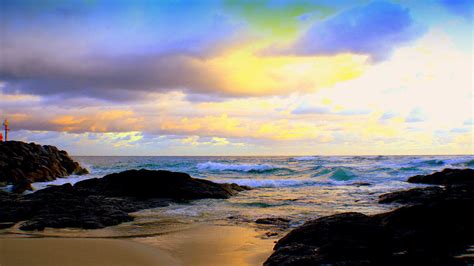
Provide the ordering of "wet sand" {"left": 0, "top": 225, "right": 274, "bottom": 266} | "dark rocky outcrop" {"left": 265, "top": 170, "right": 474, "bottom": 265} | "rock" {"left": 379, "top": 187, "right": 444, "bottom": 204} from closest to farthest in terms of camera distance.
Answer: "dark rocky outcrop" {"left": 265, "top": 170, "right": 474, "bottom": 265}
"wet sand" {"left": 0, "top": 225, "right": 274, "bottom": 266}
"rock" {"left": 379, "top": 187, "right": 444, "bottom": 204}

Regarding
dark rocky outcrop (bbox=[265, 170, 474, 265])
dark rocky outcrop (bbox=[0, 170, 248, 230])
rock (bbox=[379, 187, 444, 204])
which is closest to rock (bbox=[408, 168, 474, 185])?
rock (bbox=[379, 187, 444, 204])

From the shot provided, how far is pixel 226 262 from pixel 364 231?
215cm

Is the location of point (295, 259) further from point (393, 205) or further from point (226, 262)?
point (393, 205)

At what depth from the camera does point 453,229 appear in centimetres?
562

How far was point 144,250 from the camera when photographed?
620 cm

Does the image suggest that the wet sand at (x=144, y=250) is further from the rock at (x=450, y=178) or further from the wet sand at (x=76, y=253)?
the rock at (x=450, y=178)

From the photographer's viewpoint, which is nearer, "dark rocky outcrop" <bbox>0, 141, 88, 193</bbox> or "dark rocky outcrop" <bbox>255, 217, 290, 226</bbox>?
"dark rocky outcrop" <bbox>255, 217, 290, 226</bbox>

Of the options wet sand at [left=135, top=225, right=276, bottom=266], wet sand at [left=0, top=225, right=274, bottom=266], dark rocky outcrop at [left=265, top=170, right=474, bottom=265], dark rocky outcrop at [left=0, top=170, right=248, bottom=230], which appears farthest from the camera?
dark rocky outcrop at [left=0, top=170, right=248, bottom=230]

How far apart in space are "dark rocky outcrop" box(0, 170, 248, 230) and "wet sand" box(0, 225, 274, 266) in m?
1.81

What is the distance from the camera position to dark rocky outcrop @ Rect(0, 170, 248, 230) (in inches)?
349

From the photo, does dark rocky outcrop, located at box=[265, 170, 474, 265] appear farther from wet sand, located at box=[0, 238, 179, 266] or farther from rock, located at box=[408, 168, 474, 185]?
rock, located at box=[408, 168, 474, 185]

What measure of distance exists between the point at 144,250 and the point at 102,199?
6887 millimetres

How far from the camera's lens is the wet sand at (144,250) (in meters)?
5.54

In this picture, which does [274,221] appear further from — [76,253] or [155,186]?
[155,186]
